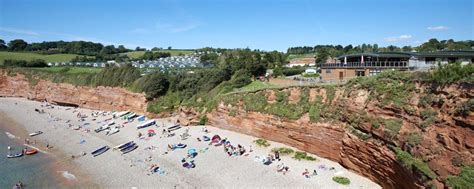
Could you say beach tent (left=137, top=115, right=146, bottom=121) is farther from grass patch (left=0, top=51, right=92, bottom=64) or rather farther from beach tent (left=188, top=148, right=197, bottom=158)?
grass patch (left=0, top=51, right=92, bottom=64)

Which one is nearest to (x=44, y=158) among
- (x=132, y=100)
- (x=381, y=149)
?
(x=132, y=100)

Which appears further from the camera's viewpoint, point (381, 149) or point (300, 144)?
point (300, 144)

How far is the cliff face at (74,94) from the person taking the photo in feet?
173

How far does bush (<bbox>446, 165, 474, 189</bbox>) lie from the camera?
16178mm

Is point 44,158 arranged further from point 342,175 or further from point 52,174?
point 342,175

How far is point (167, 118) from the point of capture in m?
46.2

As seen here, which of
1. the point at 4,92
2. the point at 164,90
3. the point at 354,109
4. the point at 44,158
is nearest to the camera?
the point at 354,109

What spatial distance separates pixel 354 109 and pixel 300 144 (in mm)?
7226

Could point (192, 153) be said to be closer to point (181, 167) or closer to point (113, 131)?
point (181, 167)

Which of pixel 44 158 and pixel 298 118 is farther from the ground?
pixel 298 118

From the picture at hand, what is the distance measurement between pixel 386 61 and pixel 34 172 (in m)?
37.1

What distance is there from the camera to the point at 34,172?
1158 inches

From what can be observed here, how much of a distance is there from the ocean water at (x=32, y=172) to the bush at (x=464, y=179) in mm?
25439

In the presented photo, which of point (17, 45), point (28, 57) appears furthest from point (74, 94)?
point (17, 45)
